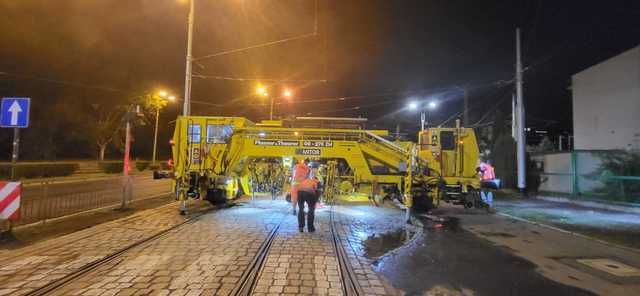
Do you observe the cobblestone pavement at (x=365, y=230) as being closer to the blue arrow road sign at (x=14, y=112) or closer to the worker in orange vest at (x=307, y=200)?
the worker in orange vest at (x=307, y=200)

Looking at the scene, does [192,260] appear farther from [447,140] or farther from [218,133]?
[447,140]

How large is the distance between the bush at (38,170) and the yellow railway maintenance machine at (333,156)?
800 inches

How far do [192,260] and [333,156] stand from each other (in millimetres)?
6047

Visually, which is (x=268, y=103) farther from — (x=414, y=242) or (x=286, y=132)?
(x=414, y=242)

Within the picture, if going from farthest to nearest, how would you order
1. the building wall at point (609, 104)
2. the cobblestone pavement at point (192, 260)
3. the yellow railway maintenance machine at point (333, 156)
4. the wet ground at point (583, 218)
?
the building wall at point (609, 104) → the yellow railway maintenance machine at point (333, 156) → the wet ground at point (583, 218) → the cobblestone pavement at point (192, 260)

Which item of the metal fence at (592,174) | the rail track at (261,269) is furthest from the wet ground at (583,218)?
the rail track at (261,269)

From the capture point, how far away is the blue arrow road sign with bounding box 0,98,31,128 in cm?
759

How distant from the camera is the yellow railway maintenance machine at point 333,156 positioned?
11.0 metres

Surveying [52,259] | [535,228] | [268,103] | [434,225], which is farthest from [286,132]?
[268,103]

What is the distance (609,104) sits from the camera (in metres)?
20.0

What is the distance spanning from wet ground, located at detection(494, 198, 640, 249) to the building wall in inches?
270

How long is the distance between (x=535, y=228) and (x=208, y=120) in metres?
9.73

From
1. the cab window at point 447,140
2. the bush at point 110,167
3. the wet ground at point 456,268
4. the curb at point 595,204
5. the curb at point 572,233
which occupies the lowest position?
the wet ground at point 456,268

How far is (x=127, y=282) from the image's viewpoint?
482 centimetres
